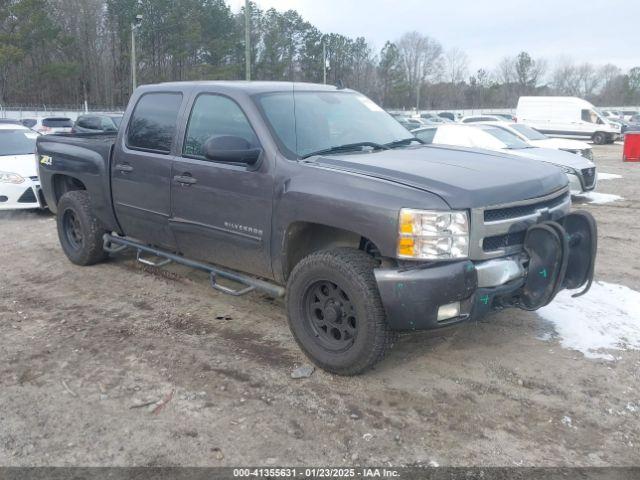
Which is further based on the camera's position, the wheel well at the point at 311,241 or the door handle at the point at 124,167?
the door handle at the point at 124,167

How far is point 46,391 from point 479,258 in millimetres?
2808

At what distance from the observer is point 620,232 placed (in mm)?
8258

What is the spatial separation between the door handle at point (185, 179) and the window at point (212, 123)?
0.57 feet

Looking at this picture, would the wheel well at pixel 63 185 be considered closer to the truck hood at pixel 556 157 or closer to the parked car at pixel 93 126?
the parked car at pixel 93 126

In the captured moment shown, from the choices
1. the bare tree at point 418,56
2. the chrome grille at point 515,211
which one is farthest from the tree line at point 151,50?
the chrome grille at point 515,211

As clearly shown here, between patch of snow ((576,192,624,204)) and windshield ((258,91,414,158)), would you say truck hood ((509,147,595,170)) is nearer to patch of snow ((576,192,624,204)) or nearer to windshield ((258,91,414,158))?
patch of snow ((576,192,624,204))

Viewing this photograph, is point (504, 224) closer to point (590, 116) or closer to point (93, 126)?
point (93, 126)

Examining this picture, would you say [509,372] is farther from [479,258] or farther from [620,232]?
[620,232]

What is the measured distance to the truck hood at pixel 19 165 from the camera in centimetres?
916

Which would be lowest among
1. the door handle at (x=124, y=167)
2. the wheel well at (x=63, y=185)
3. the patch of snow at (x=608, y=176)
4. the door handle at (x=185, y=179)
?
the patch of snow at (x=608, y=176)

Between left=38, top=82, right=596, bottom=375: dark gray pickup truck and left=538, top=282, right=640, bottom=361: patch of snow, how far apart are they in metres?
0.72

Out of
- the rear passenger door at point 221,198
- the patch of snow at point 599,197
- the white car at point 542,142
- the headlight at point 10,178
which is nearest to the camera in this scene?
the rear passenger door at point 221,198

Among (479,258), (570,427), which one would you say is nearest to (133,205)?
(479,258)

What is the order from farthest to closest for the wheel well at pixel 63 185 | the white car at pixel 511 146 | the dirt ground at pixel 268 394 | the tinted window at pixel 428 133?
the tinted window at pixel 428 133 → the white car at pixel 511 146 → the wheel well at pixel 63 185 → the dirt ground at pixel 268 394
